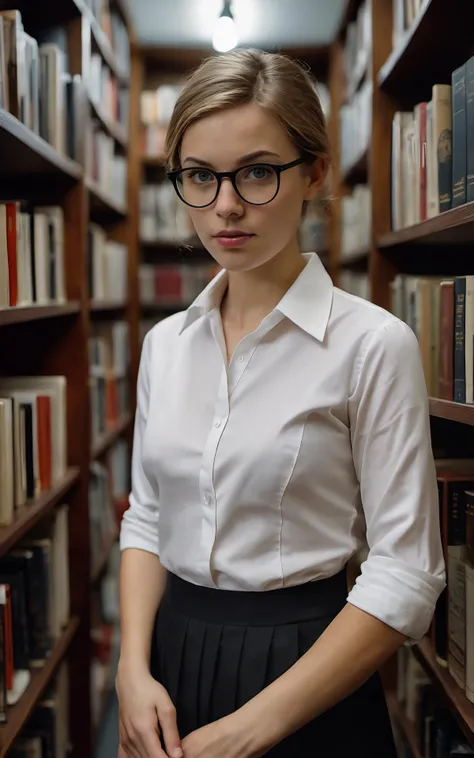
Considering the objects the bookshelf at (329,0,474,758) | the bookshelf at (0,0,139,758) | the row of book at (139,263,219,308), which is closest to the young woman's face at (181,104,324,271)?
the bookshelf at (329,0,474,758)

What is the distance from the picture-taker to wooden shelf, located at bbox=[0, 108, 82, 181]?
131cm

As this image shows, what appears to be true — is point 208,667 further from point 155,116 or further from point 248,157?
point 155,116

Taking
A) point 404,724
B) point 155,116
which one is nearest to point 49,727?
point 404,724

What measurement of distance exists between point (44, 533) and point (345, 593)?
991 millimetres

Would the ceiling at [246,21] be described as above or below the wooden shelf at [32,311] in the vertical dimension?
above

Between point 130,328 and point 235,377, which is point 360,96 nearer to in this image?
point 130,328

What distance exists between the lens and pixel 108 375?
3.00m

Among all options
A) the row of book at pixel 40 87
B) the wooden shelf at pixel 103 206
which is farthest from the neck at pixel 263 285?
the wooden shelf at pixel 103 206

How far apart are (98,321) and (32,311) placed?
172cm

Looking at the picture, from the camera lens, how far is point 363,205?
289 centimetres

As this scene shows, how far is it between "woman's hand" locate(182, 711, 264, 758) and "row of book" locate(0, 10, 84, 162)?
3.64 ft

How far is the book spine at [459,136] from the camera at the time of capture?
1237 mm

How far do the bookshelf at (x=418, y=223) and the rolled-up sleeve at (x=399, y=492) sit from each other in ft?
0.87

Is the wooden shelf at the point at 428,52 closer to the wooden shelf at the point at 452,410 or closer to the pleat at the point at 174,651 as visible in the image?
the wooden shelf at the point at 452,410
